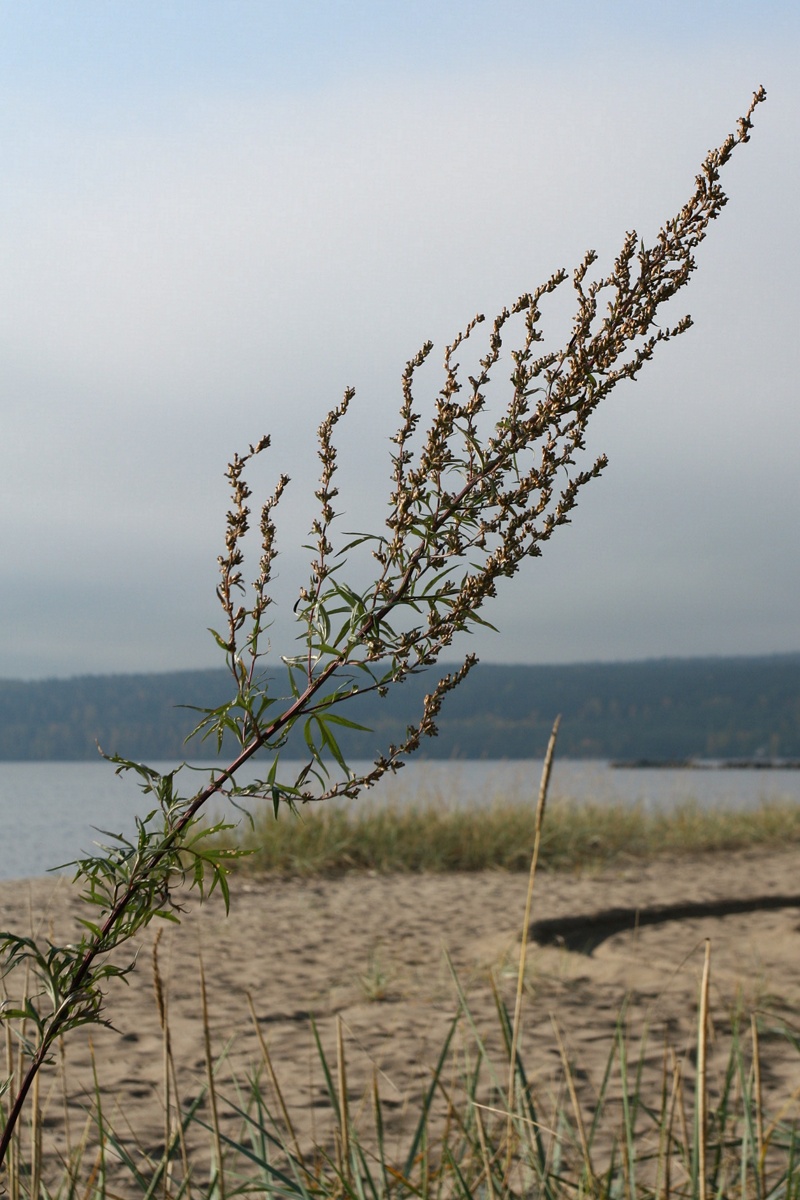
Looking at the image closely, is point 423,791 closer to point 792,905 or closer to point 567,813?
point 567,813

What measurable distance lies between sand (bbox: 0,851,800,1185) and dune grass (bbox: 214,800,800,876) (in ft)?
2.81

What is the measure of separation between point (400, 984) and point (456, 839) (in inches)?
249

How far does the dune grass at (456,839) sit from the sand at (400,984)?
86 centimetres

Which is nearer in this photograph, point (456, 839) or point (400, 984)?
point (400, 984)

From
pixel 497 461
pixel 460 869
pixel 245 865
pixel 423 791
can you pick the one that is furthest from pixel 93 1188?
pixel 423 791

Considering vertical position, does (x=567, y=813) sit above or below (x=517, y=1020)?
below

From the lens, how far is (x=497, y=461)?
1446 mm

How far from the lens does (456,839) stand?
490 inches

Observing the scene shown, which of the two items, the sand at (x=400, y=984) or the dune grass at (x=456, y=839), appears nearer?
the sand at (x=400, y=984)

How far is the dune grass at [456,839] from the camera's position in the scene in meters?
11.7

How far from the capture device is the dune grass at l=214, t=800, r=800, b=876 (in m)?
11.7

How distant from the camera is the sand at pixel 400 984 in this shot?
14.2ft

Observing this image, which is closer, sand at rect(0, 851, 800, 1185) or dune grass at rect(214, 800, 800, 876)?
sand at rect(0, 851, 800, 1185)

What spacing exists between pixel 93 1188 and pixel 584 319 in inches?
80.8
